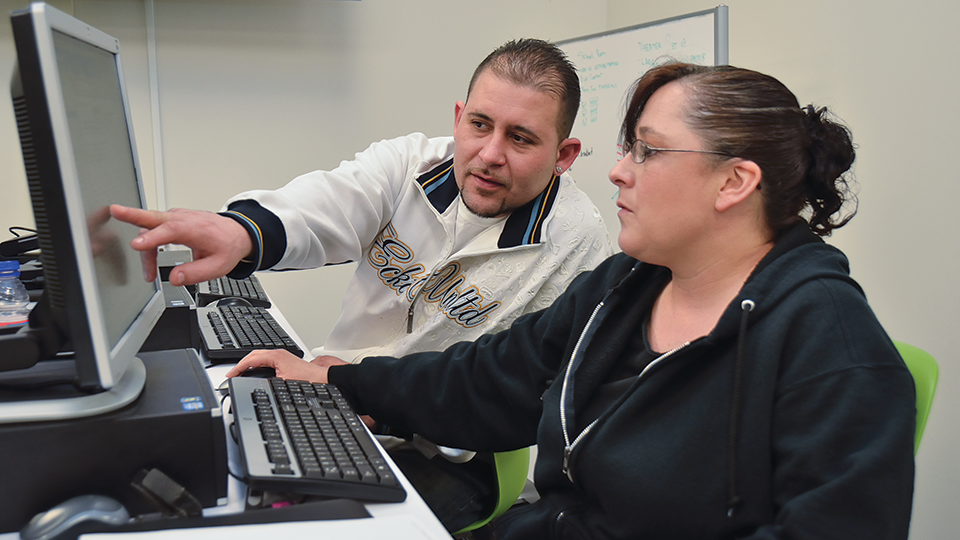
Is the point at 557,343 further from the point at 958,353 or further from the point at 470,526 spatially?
the point at 958,353

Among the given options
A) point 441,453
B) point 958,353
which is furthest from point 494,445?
point 958,353

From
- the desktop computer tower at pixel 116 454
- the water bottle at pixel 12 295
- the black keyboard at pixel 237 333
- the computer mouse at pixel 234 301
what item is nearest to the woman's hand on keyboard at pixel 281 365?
the black keyboard at pixel 237 333

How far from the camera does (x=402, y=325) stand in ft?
5.51

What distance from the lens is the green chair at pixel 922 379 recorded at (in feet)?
2.94

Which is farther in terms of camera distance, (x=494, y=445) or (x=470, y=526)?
(x=470, y=526)

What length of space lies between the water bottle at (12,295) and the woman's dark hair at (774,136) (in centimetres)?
130

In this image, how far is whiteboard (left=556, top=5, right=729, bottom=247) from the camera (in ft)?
7.50

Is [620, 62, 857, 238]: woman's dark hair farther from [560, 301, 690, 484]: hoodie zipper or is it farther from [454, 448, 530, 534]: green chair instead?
[454, 448, 530, 534]: green chair

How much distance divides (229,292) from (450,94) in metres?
1.75

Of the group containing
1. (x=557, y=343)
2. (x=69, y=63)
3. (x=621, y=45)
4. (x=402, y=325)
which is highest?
(x=621, y=45)

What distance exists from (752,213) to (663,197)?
0.41 ft

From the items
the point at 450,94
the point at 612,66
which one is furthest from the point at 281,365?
the point at 450,94

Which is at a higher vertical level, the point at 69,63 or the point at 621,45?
the point at 621,45

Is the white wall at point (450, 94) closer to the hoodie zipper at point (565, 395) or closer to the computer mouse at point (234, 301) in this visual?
the computer mouse at point (234, 301)
